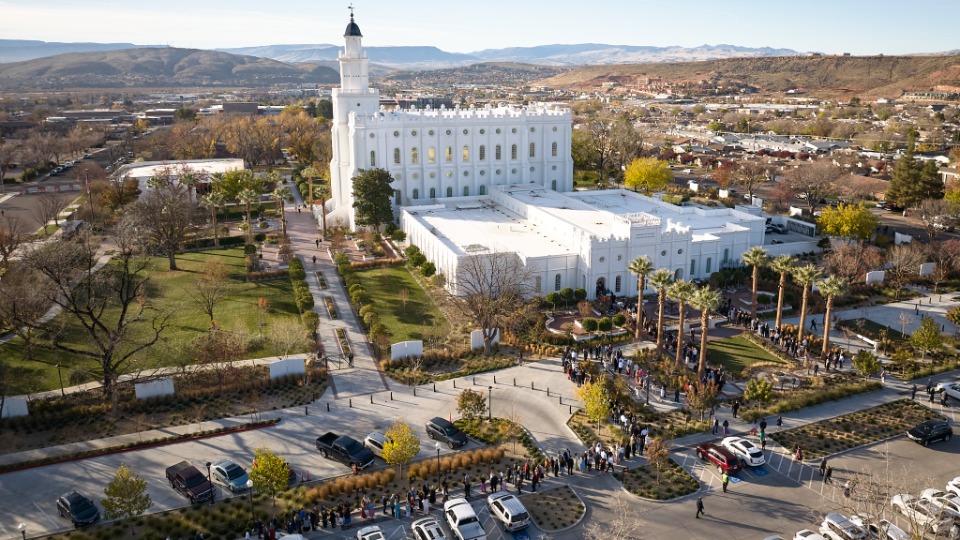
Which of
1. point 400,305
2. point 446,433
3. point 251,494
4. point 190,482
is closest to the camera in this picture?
point 190,482

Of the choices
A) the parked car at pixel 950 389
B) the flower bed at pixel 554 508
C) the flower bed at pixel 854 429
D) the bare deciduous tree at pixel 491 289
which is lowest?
the flower bed at pixel 554 508

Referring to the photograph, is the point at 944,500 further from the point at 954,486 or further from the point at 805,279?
the point at 805,279

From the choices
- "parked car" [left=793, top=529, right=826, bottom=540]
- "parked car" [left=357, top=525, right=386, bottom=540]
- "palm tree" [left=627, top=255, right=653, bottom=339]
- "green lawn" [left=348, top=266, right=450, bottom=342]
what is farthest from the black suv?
"palm tree" [left=627, top=255, right=653, bottom=339]

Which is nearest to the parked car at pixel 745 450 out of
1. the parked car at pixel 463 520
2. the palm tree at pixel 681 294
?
the palm tree at pixel 681 294

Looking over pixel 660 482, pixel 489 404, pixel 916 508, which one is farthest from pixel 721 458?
pixel 489 404

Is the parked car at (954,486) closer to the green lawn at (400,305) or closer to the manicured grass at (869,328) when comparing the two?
the manicured grass at (869,328)

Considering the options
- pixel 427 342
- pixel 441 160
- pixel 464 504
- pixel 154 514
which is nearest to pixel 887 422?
pixel 464 504

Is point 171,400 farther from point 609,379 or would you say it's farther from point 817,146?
point 817,146
